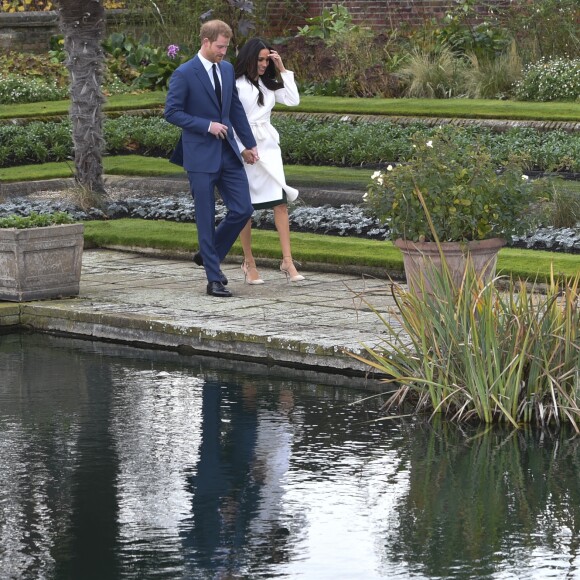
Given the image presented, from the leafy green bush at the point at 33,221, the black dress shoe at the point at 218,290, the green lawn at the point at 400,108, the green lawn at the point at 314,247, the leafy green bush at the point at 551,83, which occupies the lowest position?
the black dress shoe at the point at 218,290

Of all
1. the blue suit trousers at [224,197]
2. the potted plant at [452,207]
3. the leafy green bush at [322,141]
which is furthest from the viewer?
the leafy green bush at [322,141]

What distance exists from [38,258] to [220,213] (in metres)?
3.90

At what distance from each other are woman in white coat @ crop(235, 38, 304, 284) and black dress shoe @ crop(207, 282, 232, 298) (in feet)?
1.78

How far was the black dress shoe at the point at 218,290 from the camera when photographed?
1078cm

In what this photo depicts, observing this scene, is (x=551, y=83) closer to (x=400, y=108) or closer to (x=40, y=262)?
(x=400, y=108)

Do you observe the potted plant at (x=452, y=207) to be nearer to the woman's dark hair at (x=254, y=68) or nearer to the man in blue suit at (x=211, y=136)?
the man in blue suit at (x=211, y=136)

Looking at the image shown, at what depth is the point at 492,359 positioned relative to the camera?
24.5ft

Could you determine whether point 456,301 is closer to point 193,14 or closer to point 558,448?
point 558,448

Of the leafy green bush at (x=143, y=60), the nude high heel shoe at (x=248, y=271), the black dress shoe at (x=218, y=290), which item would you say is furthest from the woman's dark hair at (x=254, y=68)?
the leafy green bush at (x=143, y=60)

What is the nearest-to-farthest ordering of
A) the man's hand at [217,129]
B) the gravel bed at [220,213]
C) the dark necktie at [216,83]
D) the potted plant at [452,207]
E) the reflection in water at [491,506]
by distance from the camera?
1. the reflection in water at [491,506]
2. the potted plant at [452,207]
3. the man's hand at [217,129]
4. the dark necktie at [216,83]
5. the gravel bed at [220,213]

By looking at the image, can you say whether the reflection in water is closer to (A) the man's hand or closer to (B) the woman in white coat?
(A) the man's hand

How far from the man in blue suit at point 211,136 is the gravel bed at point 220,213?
1998 mm

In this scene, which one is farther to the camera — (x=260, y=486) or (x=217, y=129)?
(x=217, y=129)

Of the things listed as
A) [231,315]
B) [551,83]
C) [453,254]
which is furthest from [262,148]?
[551,83]
